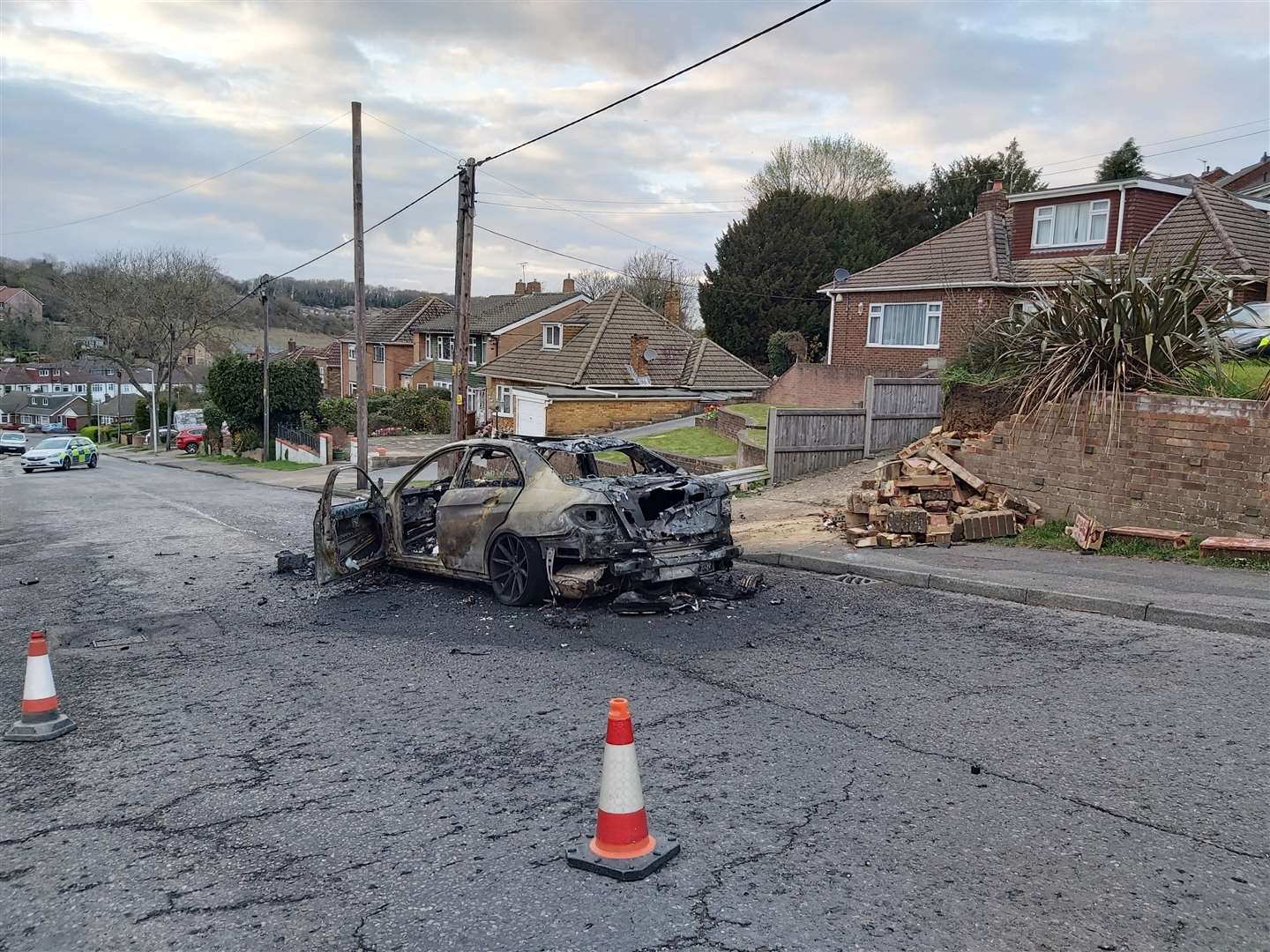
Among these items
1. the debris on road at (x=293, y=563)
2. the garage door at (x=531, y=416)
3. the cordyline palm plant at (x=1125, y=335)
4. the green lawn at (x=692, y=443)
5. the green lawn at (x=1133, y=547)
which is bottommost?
the debris on road at (x=293, y=563)

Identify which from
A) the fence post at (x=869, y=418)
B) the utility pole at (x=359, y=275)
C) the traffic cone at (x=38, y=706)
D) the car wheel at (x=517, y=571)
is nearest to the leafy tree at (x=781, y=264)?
the utility pole at (x=359, y=275)

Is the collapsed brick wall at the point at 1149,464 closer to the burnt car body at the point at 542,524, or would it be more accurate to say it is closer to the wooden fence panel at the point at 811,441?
the burnt car body at the point at 542,524

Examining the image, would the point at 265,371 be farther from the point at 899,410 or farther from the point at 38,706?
the point at 38,706

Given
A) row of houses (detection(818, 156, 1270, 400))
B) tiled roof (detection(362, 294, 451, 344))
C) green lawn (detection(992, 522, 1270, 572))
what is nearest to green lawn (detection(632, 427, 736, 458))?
row of houses (detection(818, 156, 1270, 400))

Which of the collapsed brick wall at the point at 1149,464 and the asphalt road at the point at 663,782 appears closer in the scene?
the asphalt road at the point at 663,782

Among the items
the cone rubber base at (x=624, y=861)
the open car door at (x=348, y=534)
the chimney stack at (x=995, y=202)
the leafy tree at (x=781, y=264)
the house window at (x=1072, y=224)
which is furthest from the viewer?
the leafy tree at (x=781, y=264)

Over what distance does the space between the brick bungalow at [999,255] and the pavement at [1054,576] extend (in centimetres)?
1204

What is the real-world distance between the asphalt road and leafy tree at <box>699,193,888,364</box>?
3513 centimetres

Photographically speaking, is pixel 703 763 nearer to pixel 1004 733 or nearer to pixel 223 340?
pixel 1004 733

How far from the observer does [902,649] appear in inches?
280

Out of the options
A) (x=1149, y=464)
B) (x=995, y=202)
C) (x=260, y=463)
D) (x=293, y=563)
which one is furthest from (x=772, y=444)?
(x=260, y=463)

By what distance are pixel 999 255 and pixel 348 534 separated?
21667mm

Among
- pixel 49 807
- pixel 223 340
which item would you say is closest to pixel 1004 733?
pixel 49 807

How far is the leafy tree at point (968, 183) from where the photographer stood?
1802 inches
